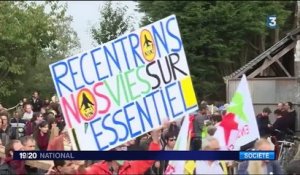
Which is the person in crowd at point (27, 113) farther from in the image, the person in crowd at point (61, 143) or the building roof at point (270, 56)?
the building roof at point (270, 56)

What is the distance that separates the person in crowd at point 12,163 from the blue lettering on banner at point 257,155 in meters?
2.44

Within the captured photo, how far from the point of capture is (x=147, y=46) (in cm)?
675

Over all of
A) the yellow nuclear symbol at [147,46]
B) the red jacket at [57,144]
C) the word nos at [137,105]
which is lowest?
the red jacket at [57,144]

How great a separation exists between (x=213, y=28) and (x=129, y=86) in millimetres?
32356

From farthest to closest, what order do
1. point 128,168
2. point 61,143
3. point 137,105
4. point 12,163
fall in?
1. point 12,163
2. point 61,143
3. point 128,168
4. point 137,105

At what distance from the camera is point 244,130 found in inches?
289

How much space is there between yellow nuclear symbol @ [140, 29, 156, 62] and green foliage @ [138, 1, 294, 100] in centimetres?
3088

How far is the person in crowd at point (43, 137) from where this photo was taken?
7799 millimetres

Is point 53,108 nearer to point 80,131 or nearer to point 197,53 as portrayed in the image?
point 80,131

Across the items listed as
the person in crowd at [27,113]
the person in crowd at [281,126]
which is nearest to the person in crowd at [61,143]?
the person in crowd at [281,126]

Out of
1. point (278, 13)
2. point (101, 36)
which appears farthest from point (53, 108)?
point (278, 13)

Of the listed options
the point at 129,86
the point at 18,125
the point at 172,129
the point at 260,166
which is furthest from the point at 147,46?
the point at 18,125

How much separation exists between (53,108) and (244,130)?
783cm

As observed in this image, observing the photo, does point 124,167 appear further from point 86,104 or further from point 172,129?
point 86,104
